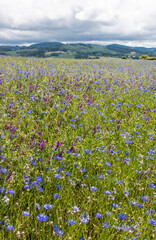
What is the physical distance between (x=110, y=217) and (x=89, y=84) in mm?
7032

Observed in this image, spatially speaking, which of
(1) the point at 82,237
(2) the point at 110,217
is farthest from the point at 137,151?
(1) the point at 82,237

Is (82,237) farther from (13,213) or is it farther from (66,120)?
(66,120)

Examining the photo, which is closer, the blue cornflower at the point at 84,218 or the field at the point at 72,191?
the blue cornflower at the point at 84,218

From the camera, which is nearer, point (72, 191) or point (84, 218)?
point (84, 218)

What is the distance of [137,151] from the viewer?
12.4 ft

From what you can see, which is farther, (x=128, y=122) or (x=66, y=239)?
(x=128, y=122)

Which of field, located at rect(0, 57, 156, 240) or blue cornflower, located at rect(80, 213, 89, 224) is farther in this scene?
field, located at rect(0, 57, 156, 240)

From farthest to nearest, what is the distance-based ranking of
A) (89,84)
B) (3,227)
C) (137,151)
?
(89,84) < (137,151) < (3,227)

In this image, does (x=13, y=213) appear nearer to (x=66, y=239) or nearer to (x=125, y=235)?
(x=66, y=239)

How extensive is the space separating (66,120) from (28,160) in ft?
6.70

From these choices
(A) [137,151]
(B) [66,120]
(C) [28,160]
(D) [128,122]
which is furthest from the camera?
(D) [128,122]

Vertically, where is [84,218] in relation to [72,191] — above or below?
above

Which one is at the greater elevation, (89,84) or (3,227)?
(89,84)

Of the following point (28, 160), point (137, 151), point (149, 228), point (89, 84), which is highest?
point (89, 84)
